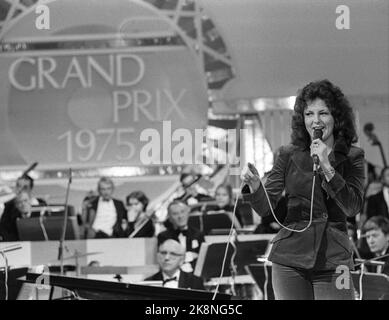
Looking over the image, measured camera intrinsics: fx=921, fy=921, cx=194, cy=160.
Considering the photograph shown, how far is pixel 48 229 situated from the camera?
268 inches

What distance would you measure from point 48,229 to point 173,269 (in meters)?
1.39

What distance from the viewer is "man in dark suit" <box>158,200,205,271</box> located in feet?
21.7

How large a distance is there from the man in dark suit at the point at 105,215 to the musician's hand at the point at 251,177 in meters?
4.37

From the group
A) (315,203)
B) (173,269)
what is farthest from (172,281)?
(315,203)

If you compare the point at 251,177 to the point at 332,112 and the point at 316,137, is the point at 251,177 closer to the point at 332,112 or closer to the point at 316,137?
the point at 316,137

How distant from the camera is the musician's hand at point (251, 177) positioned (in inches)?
113

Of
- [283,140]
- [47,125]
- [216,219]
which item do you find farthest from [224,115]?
[47,125]

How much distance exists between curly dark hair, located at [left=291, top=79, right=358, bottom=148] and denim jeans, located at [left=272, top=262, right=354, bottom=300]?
16.2 inches

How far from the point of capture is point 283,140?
7.40 metres

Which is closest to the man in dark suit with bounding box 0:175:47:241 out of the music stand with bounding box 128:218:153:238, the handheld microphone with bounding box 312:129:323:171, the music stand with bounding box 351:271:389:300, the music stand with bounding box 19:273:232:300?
the music stand with bounding box 128:218:153:238

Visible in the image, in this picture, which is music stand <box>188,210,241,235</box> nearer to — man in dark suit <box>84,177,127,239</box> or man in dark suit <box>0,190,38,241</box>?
man in dark suit <box>84,177,127,239</box>

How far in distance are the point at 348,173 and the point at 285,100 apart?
Result: 4.19 metres
